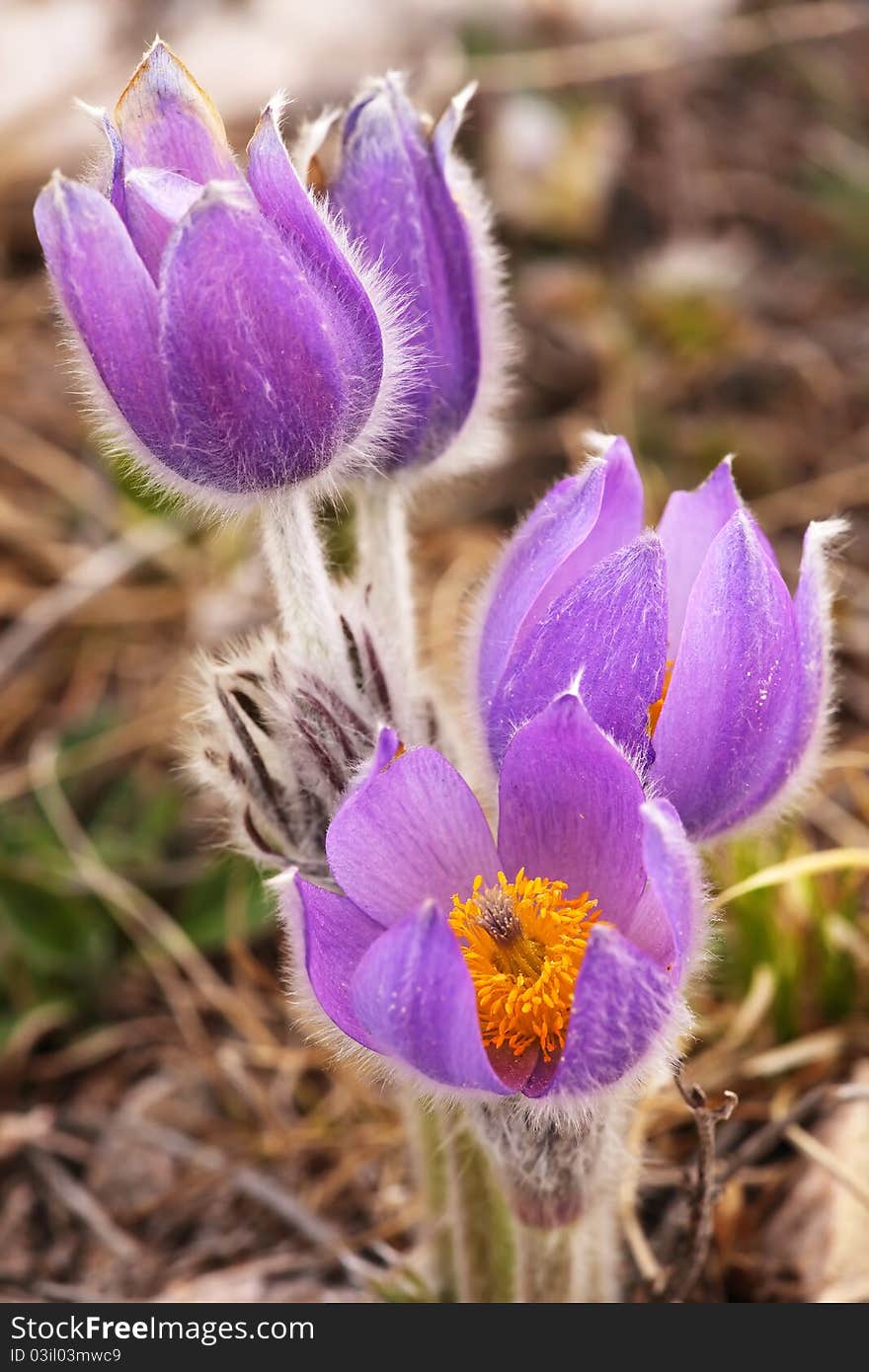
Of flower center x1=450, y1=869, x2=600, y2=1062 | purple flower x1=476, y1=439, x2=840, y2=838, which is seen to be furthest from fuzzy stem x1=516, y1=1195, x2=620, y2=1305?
purple flower x1=476, y1=439, x2=840, y2=838

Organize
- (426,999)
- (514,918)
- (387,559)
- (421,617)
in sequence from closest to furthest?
(426,999) → (514,918) → (387,559) → (421,617)

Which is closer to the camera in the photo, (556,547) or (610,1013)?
(610,1013)

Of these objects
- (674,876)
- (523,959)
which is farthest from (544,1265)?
(674,876)

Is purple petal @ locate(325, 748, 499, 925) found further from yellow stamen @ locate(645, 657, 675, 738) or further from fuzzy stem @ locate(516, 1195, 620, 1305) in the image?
fuzzy stem @ locate(516, 1195, 620, 1305)

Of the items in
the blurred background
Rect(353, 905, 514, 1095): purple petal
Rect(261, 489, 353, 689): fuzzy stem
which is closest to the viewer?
Rect(353, 905, 514, 1095): purple petal

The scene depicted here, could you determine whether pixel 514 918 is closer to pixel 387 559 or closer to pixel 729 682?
pixel 729 682

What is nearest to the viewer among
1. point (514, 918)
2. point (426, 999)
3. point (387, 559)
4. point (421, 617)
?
point (426, 999)

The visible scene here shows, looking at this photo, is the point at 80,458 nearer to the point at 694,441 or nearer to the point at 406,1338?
the point at 694,441
